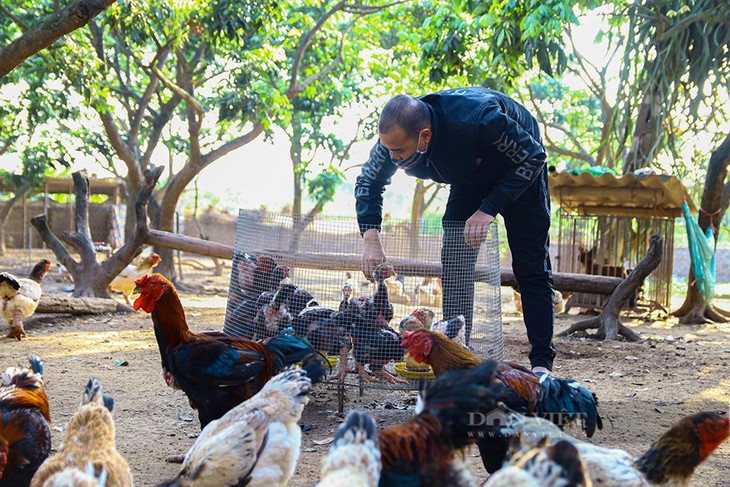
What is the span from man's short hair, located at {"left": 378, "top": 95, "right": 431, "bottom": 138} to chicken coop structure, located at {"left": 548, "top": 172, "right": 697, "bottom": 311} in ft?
20.2

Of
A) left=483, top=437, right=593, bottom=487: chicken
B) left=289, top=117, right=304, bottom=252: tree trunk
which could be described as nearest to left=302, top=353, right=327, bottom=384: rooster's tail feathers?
left=483, top=437, right=593, bottom=487: chicken

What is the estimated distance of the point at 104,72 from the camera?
35.3ft

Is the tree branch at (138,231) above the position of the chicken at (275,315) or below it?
above

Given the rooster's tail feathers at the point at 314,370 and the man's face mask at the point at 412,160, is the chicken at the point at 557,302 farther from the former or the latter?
the rooster's tail feathers at the point at 314,370

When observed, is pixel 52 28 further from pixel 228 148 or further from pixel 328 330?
pixel 228 148

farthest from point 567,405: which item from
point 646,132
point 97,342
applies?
point 646,132

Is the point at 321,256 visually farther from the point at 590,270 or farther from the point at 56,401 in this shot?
the point at 590,270

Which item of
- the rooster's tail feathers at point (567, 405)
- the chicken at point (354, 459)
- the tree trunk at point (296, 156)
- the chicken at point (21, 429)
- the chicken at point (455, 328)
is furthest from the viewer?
the tree trunk at point (296, 156)

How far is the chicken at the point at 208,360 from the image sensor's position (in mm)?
3479

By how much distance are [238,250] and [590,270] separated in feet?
25.4

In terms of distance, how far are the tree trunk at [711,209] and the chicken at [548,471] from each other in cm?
866

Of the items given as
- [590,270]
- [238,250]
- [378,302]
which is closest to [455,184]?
[378,302]

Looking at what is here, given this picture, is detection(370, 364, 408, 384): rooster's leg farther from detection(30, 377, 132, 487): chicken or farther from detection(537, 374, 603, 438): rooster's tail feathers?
detection(30, 377, 132, 487): chicken

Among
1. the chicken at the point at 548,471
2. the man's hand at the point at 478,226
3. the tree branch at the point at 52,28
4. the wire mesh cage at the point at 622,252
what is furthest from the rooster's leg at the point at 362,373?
the wire mesh cage at the point at 622,252
